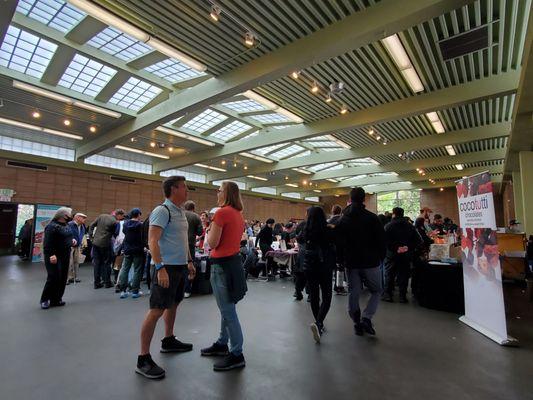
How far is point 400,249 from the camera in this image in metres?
4.84

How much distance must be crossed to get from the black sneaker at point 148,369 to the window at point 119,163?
13.1 meters

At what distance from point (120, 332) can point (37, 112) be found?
347 inches

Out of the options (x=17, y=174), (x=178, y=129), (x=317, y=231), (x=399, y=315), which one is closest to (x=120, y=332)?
(x=317, y=231)

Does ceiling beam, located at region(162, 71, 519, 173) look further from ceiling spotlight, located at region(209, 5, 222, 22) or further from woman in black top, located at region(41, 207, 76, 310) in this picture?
woman in black top, located at region(41, 207, 76, 310)

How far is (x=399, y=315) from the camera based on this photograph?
4.09m

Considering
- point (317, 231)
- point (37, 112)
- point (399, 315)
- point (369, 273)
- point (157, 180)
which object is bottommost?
point (399, 315)

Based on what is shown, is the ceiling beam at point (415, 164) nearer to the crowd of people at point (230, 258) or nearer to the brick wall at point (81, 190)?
the brick wall at point (81, 190)

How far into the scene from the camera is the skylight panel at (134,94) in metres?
8.05

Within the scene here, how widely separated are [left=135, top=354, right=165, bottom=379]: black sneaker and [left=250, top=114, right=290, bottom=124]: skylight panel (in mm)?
8642

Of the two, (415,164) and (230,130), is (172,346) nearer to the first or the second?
(230,130)

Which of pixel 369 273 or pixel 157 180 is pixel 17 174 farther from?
pixel 369 273

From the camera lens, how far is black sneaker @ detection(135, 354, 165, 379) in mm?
2277

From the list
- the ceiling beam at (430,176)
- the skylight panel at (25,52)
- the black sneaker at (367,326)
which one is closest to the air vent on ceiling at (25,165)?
the skylight panel at (25,52)

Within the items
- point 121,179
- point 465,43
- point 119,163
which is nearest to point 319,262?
point 465,43
